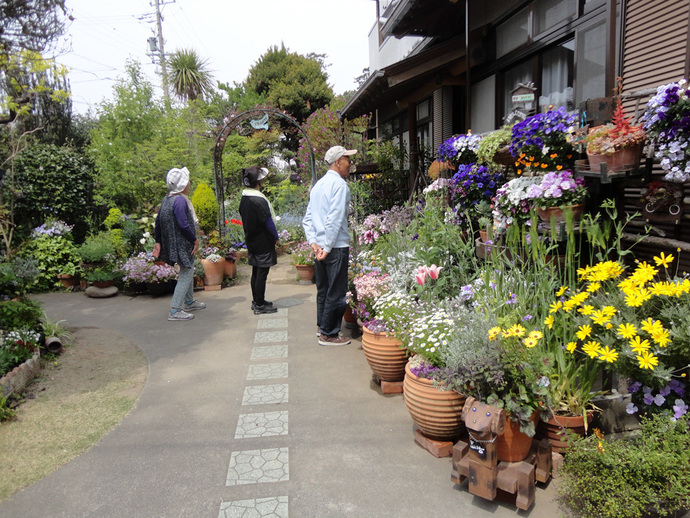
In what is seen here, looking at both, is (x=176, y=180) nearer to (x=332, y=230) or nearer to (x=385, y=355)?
(x=332, y=230)

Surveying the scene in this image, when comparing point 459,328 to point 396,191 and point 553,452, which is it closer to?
point 553,452

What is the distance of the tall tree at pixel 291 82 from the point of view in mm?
24578

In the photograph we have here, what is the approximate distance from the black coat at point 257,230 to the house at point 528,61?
2.44 meters

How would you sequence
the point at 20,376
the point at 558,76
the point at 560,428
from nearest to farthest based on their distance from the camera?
the point at 560,428, the point at 20,376, the point at 558,76

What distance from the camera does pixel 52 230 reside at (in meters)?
8.11

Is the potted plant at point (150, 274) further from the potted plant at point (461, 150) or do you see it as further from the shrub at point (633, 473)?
the shrub at point (633, 473)

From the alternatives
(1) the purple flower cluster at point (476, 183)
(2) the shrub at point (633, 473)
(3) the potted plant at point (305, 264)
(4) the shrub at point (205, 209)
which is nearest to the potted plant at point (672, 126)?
(2) the shrub at point (633, 473)

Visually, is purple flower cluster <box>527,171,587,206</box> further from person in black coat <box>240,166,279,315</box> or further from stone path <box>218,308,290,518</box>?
person in black coat <box>240,166,279,315</box>

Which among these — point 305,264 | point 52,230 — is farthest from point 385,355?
point 52,230

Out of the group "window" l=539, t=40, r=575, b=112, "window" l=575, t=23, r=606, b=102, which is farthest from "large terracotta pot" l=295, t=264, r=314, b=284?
"window" l=575, t=23, r=606, b=102

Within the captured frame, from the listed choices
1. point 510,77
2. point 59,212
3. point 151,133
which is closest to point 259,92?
point 151,133

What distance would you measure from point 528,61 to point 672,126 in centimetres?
329

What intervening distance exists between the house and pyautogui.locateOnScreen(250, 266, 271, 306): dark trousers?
119 inches

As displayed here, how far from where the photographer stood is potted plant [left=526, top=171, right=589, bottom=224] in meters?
3.14
